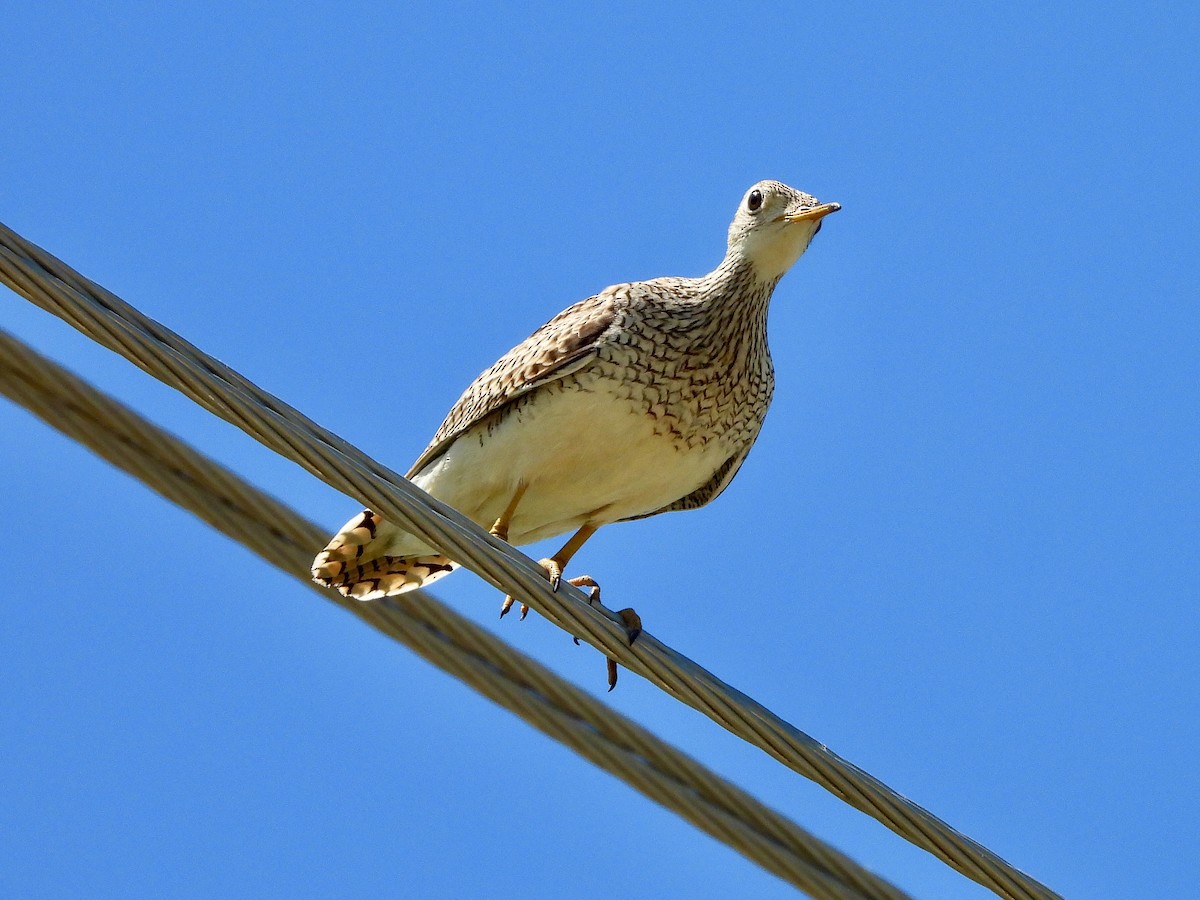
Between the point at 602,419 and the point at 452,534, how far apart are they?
3.43 meters

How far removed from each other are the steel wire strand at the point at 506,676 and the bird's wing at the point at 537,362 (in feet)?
10.5

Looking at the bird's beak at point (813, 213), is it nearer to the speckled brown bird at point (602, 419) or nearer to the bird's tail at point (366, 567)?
the speckled brown bird at point (602, 419)

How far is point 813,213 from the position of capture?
382 inches

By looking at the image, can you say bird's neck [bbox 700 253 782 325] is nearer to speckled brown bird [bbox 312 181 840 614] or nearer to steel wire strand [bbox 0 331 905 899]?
speckled brown bird [bbox 312 181 840 614]

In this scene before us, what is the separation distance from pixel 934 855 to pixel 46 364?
3096mm

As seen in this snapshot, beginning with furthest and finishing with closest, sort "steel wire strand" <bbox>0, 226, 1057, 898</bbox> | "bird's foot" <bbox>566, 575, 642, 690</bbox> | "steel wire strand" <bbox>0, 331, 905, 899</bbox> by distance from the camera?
1. "bird's foot" <bbox>566, 575, 642, 690</bbox>
2. "steel wire strand" <bbox>0, 331, 905, 899</bbox>
3. "steel wire strand" <bbox>0, 226, 1057, 898</bbox>

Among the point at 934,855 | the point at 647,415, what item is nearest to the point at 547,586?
the point at 934,855

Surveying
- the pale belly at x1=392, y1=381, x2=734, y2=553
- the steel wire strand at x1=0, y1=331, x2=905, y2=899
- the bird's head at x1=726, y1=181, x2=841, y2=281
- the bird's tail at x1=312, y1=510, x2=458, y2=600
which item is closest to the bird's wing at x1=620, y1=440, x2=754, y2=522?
the pale belly at x1=392, y1=381, x2=734, y2=553

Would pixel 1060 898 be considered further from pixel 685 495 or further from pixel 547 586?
pixel 685 495

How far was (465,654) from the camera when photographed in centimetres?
589

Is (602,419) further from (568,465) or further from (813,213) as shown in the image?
(813,213)

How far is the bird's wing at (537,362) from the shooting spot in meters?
8.99

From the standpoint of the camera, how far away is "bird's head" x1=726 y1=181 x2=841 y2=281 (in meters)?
→ 9.84

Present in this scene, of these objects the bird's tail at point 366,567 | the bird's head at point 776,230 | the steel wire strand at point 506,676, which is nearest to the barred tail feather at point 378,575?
the bird's tail at point 366,567
